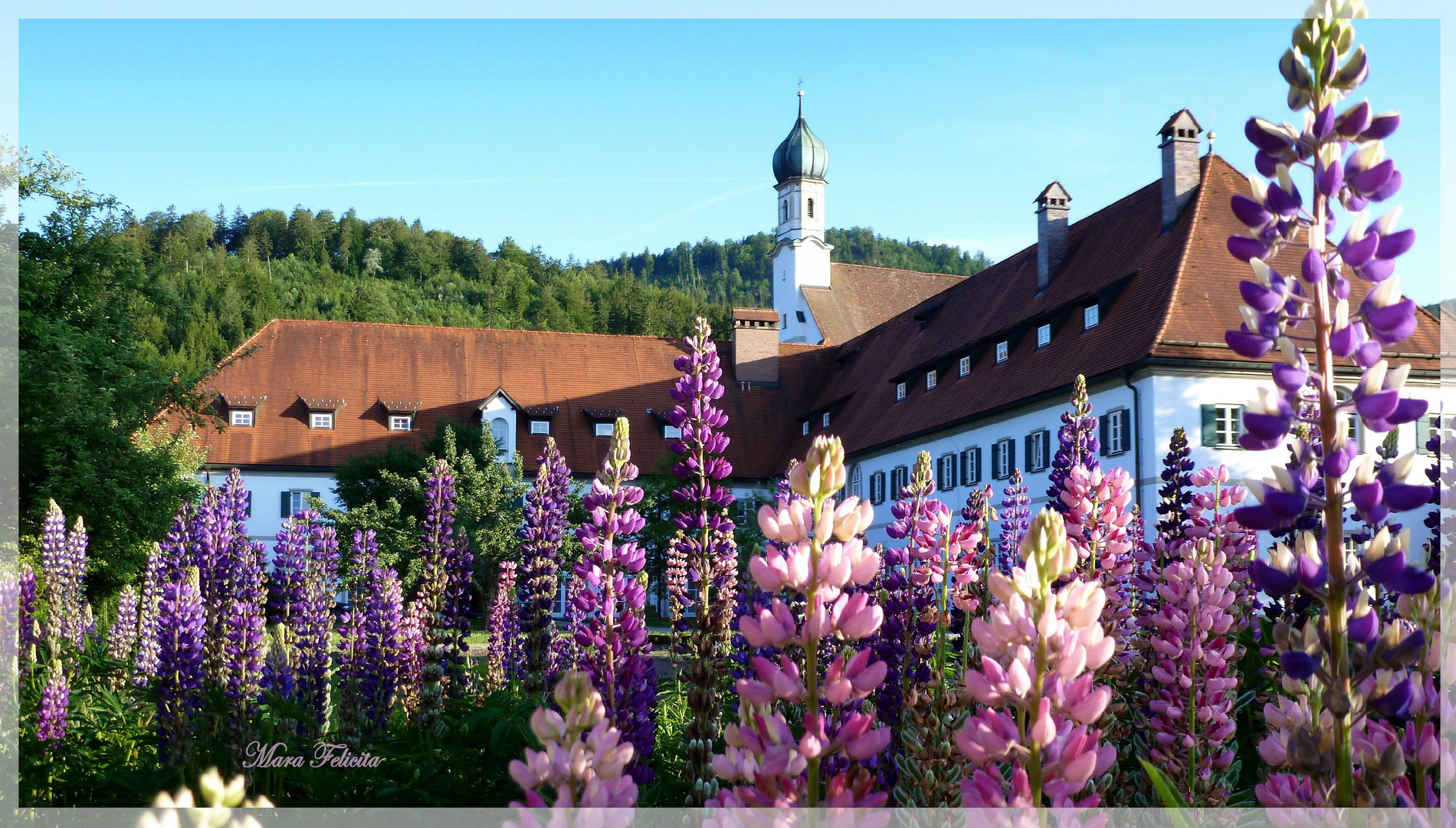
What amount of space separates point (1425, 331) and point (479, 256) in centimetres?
7251

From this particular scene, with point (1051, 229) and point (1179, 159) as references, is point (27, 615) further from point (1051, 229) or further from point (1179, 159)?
point (1051, 229)

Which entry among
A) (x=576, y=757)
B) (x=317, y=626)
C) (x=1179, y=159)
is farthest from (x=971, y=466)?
(x=576, y=757)

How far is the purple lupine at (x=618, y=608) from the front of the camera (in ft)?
15.0

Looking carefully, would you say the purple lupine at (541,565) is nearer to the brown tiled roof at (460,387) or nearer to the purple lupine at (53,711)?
the purple lupine at (53,711)

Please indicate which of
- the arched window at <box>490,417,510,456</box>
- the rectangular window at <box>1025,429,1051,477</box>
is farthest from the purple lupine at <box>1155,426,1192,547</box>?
the arched window at <box>490,417,510,456</box>

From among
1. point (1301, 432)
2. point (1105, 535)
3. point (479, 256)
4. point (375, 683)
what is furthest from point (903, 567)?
point (479, 256)

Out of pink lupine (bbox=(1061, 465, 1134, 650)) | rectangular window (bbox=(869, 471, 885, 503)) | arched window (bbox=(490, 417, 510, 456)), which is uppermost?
arched window (bbox=(490, 417, 510, 456))

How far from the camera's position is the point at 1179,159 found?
110 ft

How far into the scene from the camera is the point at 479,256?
9212 cm

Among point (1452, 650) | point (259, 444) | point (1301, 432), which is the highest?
point (259, 444)

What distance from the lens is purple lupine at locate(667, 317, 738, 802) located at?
4.97 meters

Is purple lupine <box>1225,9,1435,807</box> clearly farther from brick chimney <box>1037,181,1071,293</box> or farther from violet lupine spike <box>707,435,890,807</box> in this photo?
brick chimney <box>1037,181,1071,293</box>

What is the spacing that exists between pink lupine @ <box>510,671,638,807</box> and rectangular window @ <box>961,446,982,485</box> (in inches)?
1304

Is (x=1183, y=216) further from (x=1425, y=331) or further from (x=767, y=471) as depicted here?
(x=767, y=471)
